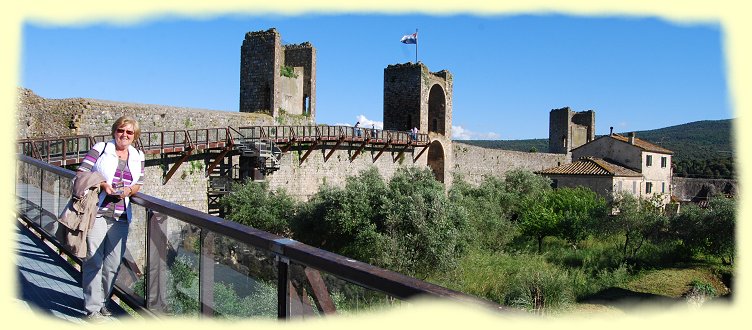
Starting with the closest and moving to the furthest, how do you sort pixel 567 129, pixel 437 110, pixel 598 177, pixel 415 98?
pixel 415 98
pixel 437 110
pixel 598 177
pixel 567 129

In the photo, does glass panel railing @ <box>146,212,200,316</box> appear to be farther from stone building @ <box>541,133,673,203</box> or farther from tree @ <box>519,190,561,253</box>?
stone building @ <box>541,133,673,203</box>

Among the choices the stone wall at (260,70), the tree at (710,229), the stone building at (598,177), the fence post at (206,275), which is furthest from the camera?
the stone building at (598,177)

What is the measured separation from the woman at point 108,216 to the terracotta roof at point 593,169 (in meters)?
34.4

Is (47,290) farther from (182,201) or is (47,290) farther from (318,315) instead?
(182,201)

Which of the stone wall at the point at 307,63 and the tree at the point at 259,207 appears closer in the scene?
the tree at the point at 259,207

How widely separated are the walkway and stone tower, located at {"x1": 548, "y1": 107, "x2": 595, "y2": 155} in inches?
1891

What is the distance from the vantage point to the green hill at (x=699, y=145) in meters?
61.5

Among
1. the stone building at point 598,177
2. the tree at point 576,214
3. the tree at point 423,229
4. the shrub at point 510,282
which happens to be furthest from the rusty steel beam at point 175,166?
the stone building at point 598,177

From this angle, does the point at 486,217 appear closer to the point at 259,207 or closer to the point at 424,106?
the point at 424,106

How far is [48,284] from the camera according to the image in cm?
461

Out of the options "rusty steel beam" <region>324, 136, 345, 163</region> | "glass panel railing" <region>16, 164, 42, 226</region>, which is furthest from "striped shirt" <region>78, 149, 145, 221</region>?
"rusty steel beam" <region>324, 136, 345, 163</region>

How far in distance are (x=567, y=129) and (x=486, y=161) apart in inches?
644

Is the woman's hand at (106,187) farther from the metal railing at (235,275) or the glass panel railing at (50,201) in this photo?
the glass panel railing at (50,201)

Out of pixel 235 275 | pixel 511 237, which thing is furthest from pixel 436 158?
pixel 235 275
